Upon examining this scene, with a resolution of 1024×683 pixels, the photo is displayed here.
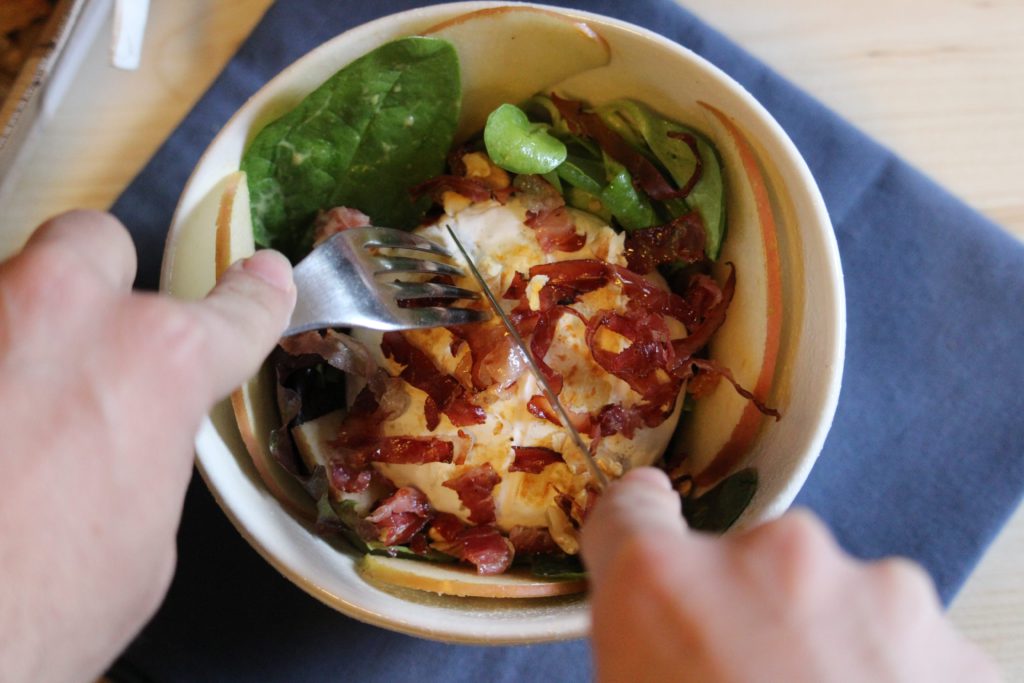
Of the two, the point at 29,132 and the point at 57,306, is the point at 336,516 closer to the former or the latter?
the point at 57,306

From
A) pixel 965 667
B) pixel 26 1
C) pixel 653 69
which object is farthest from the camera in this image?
pixel 26 1

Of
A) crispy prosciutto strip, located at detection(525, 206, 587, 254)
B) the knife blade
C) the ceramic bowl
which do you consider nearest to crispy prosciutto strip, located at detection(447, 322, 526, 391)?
the knife blade

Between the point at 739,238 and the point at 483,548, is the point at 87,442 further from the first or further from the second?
the point at 739,238

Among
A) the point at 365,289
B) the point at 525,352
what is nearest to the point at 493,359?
the point at 525,352

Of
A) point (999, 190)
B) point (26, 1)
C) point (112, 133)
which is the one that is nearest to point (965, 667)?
point (999, 190)

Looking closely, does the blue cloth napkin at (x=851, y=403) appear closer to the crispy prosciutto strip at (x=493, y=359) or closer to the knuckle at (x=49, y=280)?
the crispy prosciutto strip at (x=493, y=359)

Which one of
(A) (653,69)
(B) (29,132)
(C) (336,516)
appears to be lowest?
(C) (336,516)

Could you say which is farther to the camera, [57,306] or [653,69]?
[653,69]
